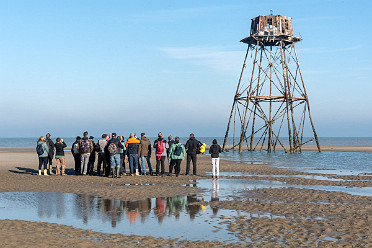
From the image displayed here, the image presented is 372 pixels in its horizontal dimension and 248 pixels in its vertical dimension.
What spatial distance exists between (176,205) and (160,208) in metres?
0.61

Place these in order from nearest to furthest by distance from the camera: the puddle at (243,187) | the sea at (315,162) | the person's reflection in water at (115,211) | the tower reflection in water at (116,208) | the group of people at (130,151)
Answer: the person's reflection in water at (115,211) < the tower reflection in water at (116,208) < the puddle at (243,187) < the group of people at (130,151) < the sea at (315,162)

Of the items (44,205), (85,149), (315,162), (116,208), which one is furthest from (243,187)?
(315,162)

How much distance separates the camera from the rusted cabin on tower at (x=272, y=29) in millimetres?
45188

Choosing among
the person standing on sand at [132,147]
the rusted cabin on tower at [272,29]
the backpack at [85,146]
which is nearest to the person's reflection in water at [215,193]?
the person standing on sand at [132,147]

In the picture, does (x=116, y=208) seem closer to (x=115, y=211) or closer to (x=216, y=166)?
(x=115, y=211)

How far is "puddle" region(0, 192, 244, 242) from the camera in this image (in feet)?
26.8

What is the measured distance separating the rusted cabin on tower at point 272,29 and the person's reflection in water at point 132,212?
3660 cm

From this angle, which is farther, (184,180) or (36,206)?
(184,180)

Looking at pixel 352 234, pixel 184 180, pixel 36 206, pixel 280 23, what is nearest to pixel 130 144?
pixel 184 180

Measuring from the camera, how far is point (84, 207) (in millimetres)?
10750

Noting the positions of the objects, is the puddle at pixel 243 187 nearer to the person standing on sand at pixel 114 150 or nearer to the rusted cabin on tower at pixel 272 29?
the person standing on sand at pixel 114 150

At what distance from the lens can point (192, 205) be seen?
1112 cm

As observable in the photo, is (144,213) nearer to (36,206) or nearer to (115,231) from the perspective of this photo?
(115,231)

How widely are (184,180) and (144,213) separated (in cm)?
752
